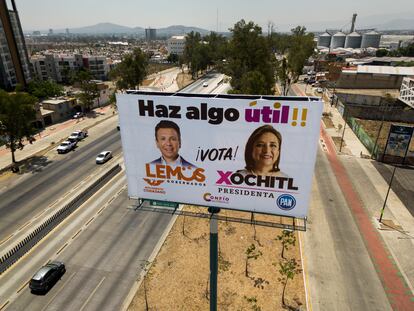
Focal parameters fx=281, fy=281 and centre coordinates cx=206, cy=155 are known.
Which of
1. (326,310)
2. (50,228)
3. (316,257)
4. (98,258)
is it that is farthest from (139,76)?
(326,310)

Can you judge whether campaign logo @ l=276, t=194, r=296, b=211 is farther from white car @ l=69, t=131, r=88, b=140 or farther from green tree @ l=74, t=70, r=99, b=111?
green tree @ l=74, t=70, r=99, b=111

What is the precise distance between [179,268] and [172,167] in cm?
1470

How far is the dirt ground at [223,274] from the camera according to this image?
82.3 ft

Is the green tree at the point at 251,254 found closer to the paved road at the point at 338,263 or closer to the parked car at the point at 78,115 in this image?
the paved road at the point at 338,263

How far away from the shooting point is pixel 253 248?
28938 mm

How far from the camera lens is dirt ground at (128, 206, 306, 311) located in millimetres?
25078

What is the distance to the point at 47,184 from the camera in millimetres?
45812

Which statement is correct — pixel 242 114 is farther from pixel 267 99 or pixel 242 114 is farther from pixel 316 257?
pixel 316 257

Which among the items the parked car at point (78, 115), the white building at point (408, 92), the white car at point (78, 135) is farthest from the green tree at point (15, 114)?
the white building at point (408, 92)

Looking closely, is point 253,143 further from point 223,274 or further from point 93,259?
point 93,259

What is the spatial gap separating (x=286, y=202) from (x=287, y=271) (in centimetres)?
1167

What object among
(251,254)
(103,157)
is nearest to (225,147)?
(251,254)

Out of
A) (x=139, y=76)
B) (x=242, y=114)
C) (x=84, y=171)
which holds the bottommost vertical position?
(x=84, y=171)

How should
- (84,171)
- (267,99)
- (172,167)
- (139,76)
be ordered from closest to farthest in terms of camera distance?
(267,99)
(172,167)
(84,171)
(139,76)
